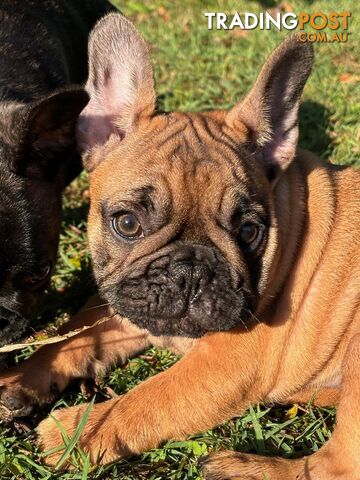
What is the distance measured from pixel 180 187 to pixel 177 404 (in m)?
1.25

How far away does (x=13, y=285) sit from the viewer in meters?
4.33

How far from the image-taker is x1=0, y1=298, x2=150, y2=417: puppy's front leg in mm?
4305

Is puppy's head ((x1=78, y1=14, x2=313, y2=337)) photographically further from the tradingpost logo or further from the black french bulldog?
the tradingpost logo

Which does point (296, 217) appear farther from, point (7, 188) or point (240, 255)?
point (7, 188)

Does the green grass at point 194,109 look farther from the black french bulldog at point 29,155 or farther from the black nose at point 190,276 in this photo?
the black nose at point 190,276

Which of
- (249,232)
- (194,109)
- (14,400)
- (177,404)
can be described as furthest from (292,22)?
(14,400)

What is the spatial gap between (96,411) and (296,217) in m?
1.67

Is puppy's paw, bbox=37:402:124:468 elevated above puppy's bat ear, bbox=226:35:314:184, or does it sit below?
below

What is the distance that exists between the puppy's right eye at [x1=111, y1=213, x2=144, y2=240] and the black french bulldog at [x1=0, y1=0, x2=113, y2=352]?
0.69 metres

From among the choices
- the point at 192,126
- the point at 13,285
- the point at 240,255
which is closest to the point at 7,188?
the point at 13,285

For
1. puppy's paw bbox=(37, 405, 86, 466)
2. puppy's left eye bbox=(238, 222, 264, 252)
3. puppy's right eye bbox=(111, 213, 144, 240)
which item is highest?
puppy's right eye bbox=(111, 213, 144, 240)

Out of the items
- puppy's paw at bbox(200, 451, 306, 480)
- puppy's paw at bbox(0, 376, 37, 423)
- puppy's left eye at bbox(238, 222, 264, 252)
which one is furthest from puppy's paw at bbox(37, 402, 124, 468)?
puppy's left eye at bbox(238, 222, 264, 252)

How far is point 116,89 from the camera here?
4410mm

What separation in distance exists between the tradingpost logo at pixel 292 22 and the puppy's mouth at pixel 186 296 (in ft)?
17.3
